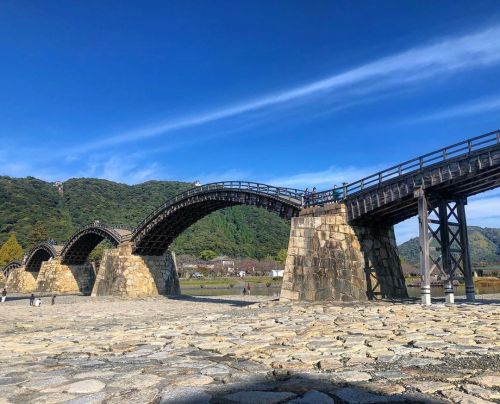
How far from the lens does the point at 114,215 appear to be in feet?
452

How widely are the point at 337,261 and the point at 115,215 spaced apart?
12566 cm

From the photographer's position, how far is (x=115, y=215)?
13762 centimetres

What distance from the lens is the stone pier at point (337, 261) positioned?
21858mm

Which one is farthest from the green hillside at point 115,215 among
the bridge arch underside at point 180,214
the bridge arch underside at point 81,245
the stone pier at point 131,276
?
the bridge arch underside at point 180,214

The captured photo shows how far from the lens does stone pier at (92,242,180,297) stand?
41.8m

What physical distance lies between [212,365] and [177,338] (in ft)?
12.2

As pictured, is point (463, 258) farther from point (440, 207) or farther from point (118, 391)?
point (118, 391)

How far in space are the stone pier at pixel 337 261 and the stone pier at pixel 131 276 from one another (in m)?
23.1

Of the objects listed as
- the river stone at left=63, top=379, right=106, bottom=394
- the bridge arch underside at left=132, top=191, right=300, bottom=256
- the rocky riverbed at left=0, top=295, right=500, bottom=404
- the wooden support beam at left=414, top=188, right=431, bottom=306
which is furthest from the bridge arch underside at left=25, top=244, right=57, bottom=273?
the river stone at left=63, top=379, right=106, bottom=394

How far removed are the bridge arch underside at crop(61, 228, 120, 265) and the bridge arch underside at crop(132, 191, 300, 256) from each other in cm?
616

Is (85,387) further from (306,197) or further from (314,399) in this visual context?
(306,197)

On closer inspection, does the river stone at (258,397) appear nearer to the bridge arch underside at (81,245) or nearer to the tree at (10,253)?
the bridge arch underside at (81,245)

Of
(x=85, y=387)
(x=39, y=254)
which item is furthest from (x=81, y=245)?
(x=85, y=387)

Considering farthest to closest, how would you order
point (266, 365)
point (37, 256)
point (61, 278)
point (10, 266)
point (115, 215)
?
point (115, 215) < point (10, 266) < point (37, 256) < point (61, 278) < point (266, 365)
